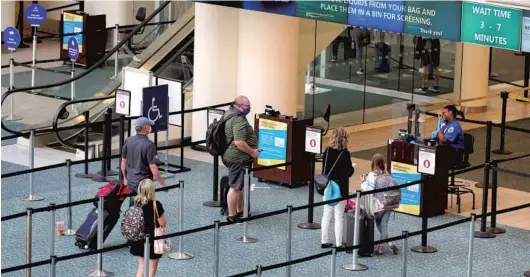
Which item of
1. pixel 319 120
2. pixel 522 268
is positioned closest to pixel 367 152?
pixel 319 120

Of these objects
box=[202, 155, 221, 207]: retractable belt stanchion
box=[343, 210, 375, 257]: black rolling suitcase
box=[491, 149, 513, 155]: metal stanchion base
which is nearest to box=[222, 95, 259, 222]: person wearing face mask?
box=[202, 155, 221, 207]: retractable belt stanchion

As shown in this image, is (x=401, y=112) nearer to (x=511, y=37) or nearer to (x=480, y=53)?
(x=480, y=53)

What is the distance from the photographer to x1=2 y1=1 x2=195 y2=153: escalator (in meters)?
21.5

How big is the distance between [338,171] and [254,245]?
137 cm

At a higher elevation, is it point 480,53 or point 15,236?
point 480,53

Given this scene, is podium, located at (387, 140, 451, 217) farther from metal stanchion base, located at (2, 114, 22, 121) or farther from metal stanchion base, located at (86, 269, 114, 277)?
metal stanchion base, located at (2, 114, 22, 121)

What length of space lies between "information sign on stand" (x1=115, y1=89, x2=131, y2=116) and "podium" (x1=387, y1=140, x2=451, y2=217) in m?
3.90

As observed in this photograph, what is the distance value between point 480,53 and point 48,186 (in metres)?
9.92

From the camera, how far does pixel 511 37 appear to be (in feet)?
55.1

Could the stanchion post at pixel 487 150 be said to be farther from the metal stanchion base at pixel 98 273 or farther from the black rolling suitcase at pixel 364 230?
the metal stanchion base at pixel 98 273

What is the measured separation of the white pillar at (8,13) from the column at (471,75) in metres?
9.85

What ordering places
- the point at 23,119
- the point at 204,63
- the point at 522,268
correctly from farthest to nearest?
1. the point at 23,119
2. the point at 204,63
3. the point at 522,268

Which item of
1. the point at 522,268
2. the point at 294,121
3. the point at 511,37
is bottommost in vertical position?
the point at 522,268

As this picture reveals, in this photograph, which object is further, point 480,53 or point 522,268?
point 480,53
